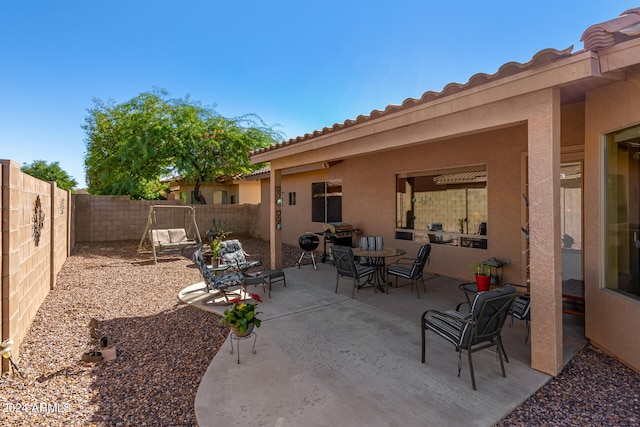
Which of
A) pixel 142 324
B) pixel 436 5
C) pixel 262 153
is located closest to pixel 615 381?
pixel 142 324

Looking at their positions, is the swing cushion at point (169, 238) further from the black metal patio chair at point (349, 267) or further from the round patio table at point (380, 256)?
the round patio table at point (380, 256)

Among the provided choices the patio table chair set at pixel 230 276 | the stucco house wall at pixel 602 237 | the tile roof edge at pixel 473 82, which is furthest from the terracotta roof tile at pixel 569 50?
the patio table chair set at pixel 230 276

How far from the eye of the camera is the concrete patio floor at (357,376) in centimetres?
269

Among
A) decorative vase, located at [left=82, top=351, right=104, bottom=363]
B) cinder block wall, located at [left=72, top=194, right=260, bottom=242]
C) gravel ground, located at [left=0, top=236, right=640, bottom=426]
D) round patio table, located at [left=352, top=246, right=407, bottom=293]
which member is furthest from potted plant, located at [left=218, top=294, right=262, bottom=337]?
cinder block wall, located at [left=72, top=194, right=260, bottom=242]

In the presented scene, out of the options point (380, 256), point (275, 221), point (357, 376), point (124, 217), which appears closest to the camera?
point (357, 376)

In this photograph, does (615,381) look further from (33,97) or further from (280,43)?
(33,97)

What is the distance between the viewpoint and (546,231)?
10.6 ft

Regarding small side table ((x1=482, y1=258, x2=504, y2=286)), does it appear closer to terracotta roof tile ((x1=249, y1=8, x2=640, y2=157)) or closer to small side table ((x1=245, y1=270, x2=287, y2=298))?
terracotta roof tile ((x1=249, y1=8, x2=640, y2=157))

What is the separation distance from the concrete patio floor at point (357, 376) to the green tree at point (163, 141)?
12140 mm

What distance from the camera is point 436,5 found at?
8.65 m

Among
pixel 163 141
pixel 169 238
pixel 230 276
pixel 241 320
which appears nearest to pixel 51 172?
pixel 163 141

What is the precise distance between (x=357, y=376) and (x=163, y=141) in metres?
14.2

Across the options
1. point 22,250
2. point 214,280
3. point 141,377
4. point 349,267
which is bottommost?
point 141,377

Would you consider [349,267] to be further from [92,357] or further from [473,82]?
[92,357]
